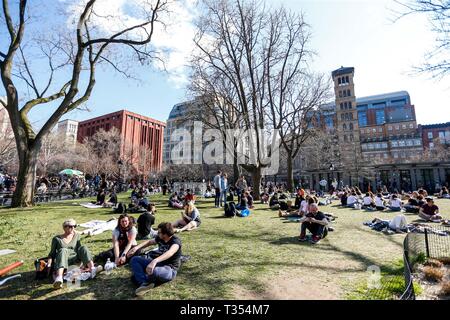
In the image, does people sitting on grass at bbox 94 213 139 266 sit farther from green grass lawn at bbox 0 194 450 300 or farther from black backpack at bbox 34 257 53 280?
black backpack at bbox 34 257 53 280

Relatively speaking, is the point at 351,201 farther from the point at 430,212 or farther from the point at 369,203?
the point at 430,212

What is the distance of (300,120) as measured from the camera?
78.6 ft

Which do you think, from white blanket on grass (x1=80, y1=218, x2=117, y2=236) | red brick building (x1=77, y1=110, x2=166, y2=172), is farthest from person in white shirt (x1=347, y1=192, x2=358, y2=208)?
red brick building (x1=77, y1=110, x2=166, y2=172)

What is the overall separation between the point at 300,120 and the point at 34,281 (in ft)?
75.7

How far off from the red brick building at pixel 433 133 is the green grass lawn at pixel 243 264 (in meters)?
Result: 98.4

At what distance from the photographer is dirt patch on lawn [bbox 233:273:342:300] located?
3.89m

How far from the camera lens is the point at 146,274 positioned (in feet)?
13.8

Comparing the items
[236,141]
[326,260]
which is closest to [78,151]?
[236,141]

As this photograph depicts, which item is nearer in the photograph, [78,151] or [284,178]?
[78,151]

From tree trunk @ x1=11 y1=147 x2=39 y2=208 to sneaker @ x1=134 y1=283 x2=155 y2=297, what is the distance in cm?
1325

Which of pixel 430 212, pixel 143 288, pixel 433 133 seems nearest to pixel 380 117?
pixel 433 133

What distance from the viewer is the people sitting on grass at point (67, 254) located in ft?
14.4

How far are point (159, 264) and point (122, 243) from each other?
158 cm
